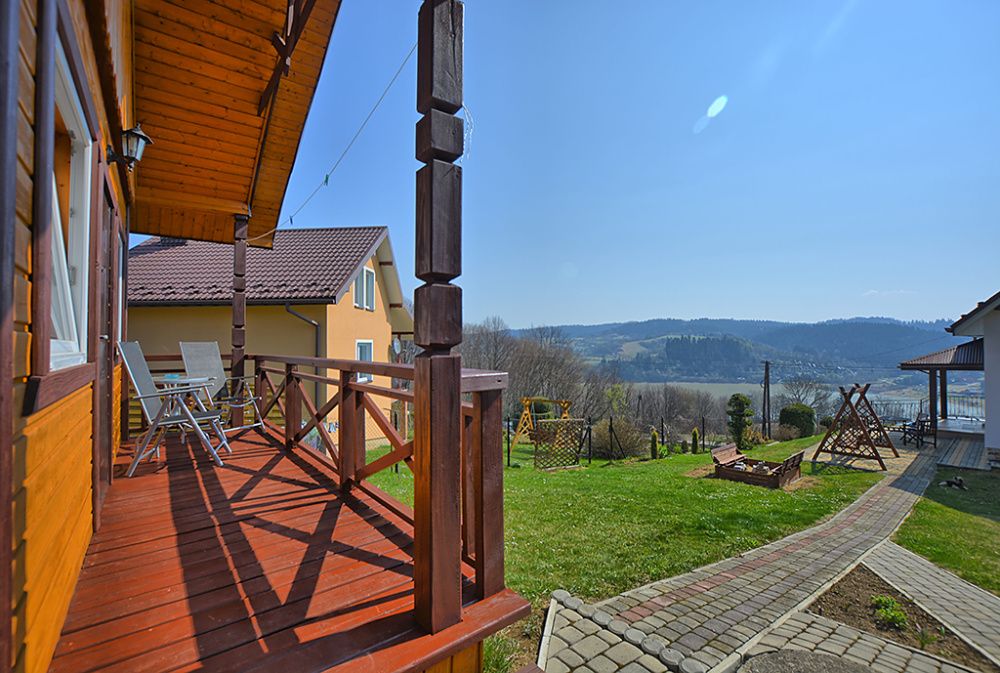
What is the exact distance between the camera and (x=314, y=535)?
2.43m

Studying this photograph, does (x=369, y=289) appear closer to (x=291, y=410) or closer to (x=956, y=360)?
(x=291, y=410)

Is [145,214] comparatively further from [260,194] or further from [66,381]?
[66,381]

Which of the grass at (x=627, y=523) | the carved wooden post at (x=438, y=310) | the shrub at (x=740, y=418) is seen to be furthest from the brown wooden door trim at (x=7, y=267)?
the shrub at (x=740, y=418)

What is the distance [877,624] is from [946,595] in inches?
47.9

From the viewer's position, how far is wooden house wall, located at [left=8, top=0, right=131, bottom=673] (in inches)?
41.3

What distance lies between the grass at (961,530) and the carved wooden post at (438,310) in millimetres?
5806

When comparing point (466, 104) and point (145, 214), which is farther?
point (145, 214)

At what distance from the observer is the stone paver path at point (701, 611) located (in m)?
2.96

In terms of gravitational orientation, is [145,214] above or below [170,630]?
above

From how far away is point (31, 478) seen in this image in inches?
46.4

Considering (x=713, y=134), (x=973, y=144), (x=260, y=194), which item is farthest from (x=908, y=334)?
(x=260, y=194)

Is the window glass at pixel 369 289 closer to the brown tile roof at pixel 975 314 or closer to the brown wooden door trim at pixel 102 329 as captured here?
the brown wooden door trim at pixel 102 329

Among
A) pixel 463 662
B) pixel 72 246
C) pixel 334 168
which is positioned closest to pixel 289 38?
pixel 334 168

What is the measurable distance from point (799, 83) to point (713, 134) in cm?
251
